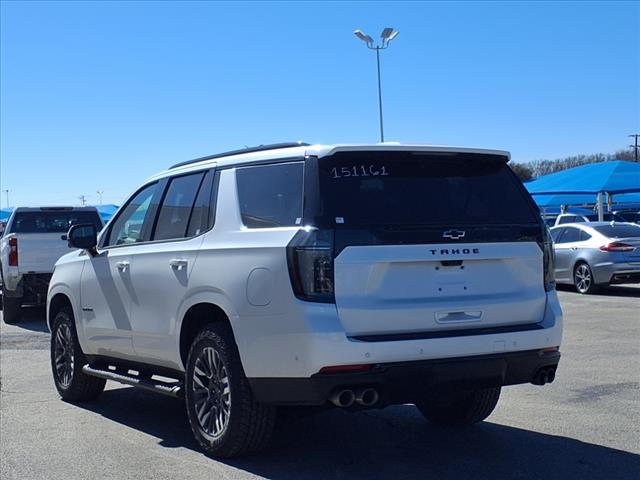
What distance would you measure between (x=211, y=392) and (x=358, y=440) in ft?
4.14

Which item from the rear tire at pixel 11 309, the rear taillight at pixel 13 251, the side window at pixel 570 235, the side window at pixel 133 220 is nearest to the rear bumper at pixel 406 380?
the side window at pixel 133 220

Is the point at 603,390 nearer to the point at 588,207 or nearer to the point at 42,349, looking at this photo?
the point at 42,349

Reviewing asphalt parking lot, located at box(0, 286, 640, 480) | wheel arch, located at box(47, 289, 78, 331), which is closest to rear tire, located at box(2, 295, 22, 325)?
asphalt parking lot, located at box(0, 286, 640, 480)

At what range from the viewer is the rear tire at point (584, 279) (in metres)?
17.2

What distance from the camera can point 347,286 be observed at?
4801 mm

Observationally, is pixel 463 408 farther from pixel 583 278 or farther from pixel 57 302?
pixel 583 278

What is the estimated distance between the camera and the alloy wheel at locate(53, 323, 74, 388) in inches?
309

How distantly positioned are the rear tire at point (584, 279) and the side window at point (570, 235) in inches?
26.7

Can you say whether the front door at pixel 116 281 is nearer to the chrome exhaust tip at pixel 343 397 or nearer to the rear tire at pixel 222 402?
the rear tire at pixel 222 402

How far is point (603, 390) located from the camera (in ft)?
24.9

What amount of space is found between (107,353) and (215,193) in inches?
83.2

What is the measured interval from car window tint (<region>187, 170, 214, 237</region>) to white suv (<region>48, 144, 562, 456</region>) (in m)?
0.02

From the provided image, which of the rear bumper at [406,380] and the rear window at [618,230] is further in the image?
the rear window at [618,230]

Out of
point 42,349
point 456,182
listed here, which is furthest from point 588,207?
point 456,182
